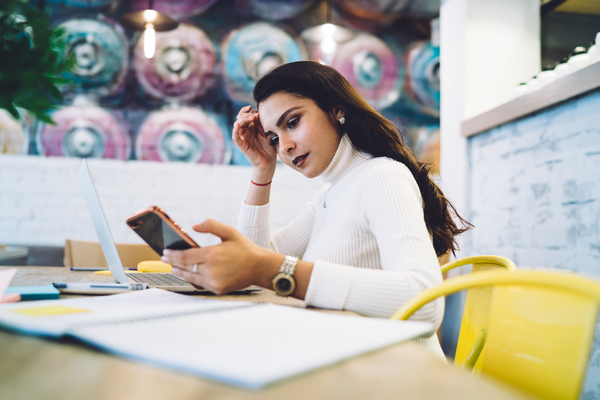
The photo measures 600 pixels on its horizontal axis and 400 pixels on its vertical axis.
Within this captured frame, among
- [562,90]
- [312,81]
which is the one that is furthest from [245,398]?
[562,90]

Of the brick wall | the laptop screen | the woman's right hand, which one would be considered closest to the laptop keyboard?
the laptop screen

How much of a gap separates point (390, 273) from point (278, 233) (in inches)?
32.7

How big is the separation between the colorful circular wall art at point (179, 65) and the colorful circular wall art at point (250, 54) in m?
0.13

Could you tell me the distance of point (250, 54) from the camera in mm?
3133

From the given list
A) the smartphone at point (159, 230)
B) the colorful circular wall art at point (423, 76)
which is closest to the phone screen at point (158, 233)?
the smartphone at point (159, 230)

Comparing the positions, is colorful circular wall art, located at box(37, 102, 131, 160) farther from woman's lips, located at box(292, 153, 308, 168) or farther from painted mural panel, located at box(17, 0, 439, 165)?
woman's lips, located at box(292, 153, 308, 168)

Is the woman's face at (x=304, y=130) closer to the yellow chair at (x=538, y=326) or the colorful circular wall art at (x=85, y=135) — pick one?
the yellow chair at (x=538, y=326)

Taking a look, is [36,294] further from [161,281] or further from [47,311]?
[161,281]

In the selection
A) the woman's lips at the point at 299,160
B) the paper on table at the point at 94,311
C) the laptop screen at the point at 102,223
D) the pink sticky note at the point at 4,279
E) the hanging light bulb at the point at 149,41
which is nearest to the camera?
the paper on table at the point at 94,311

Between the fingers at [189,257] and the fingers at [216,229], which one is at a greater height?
the fingers at [216,229]

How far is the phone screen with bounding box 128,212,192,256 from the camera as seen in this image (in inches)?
24.0

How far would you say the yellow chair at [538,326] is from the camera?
16.8 inches

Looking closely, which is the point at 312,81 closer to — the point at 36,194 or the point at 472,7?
the point at 472,7

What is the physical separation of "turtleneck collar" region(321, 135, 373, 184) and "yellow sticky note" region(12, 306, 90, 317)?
2.71 feet
